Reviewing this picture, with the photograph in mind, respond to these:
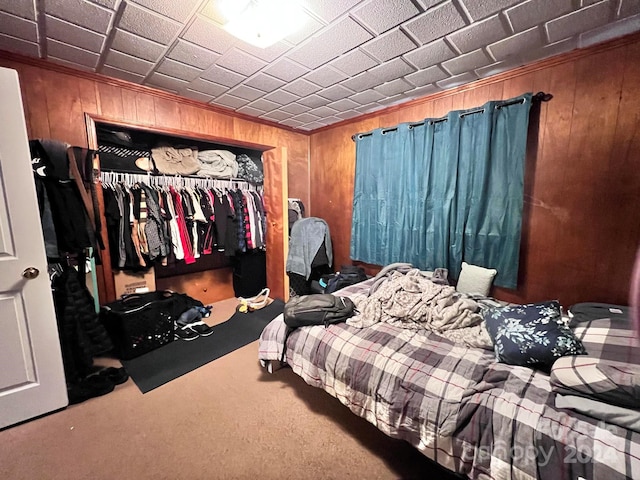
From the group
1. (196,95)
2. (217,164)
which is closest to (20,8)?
(196,95)

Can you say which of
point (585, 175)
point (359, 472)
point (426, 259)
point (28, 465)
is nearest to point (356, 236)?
point (426, 259)

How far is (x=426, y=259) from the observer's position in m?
2.61

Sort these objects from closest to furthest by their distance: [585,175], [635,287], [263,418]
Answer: [635,287] < [263,418] < [585,175]

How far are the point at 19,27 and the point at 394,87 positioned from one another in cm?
258

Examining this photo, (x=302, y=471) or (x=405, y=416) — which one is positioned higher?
(x=405, y=416)

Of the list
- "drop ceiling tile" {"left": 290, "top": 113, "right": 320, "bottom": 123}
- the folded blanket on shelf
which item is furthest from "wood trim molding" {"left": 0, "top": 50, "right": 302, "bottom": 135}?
the folded blanket on shelf

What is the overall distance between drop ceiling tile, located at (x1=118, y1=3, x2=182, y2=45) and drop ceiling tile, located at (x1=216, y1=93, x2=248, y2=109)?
2.96ft

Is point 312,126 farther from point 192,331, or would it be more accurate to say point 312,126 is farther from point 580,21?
point 192,331

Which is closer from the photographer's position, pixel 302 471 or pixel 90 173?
pixel 302 471

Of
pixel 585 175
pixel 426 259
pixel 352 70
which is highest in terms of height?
pixel 352 70

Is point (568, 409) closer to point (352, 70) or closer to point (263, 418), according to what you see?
point (263, 418)

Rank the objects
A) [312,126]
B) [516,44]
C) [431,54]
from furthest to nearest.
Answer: [312,126] → [431,54] → [516,44]

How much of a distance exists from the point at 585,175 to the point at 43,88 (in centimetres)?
394

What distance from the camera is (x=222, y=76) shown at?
2244mm
